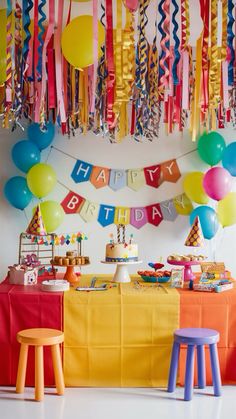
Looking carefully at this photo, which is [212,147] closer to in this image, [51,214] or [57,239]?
[51,214]

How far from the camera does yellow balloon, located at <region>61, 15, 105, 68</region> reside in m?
3.55

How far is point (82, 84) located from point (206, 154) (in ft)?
4.12

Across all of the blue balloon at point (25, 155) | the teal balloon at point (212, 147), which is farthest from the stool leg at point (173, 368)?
the blue balloon at point (25, 155)

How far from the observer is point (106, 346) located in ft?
12.3

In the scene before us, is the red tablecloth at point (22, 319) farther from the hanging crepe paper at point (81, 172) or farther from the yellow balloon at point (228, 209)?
the yellow balloon at point (228, 209)

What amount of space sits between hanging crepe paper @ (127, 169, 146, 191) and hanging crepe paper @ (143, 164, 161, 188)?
33mm

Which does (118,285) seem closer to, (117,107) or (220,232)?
(117,107)

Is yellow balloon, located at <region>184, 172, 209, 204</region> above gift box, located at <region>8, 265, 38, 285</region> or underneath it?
above

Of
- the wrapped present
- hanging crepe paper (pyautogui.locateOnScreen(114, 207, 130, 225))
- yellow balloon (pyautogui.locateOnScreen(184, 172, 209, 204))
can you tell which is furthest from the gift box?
yellow balloon (pyautogui.locateOnScreen(184, 172, 209, 204))

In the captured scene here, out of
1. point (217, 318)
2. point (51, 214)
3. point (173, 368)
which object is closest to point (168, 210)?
point (51, 214)

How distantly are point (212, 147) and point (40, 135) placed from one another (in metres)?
1.37

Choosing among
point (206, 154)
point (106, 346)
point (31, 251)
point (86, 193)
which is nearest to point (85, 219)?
point (86, 193)

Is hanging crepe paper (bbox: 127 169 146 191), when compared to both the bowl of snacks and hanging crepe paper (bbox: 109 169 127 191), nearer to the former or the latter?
hanging crepe paper (bbox: 109 169 127 191)

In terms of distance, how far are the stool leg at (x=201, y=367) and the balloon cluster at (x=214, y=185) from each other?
1436mm
